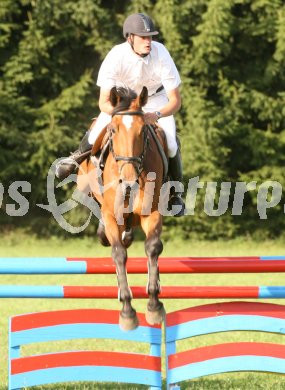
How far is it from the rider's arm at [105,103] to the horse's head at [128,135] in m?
0.05

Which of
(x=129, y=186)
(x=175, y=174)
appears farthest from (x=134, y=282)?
(x=129, y=186)

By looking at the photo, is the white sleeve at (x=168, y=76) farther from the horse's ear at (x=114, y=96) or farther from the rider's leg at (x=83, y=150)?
the horse's ear at (x=114, y=96)

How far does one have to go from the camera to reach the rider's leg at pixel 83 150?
309 inches

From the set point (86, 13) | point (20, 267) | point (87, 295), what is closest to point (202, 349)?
point (87, 295)

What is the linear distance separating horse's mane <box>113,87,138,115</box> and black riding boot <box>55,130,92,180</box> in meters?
1.25

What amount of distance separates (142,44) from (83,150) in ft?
4.37

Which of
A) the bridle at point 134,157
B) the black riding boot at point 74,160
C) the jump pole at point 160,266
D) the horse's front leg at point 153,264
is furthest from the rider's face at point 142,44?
the jump pole at point 160,266

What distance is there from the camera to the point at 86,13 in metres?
21.5

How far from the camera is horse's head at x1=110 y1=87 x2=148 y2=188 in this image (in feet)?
21.2

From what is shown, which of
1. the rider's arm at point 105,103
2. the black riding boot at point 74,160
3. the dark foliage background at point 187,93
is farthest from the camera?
the dark foliage background at point 187,93

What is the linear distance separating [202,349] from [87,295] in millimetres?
924

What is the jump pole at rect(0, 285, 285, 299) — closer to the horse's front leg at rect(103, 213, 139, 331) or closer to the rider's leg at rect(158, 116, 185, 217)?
the horse's front leg at rect(103, 213, 139, 331)

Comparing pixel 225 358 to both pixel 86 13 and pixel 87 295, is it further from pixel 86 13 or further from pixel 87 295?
pixel 86 13

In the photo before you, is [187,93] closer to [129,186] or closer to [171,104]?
[171,104]
